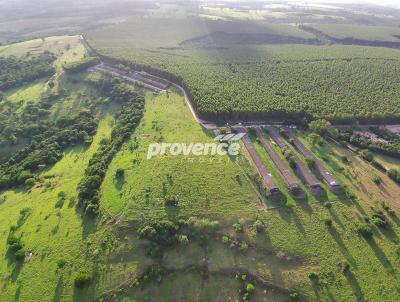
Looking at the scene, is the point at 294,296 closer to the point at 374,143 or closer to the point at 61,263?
the point at 61,263

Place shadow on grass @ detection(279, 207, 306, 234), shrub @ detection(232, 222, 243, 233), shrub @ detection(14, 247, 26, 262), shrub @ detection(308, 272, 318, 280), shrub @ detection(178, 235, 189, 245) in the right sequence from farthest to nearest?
shadow on grass @ detection(279, 207, 306, 234), shrub @ detection(232, 222, 243, 233), shrub @ detection(14, 247, 26, 262), shrub @ detection(178, 235, 189, 245), shrub @ detection(308, 272, 318, 280)

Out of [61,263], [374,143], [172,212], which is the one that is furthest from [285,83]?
[61,263]

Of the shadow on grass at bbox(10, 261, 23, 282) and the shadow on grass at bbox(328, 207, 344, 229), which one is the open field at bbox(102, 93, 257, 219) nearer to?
the shadow on grass at bbox(328, 207, 344, 229)

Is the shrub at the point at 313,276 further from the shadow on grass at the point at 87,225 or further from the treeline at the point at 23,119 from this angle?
the treeline at the point at 23,119

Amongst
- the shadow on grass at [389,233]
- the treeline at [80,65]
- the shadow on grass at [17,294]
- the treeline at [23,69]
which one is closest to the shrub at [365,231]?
the shadow on grass at [389,233]

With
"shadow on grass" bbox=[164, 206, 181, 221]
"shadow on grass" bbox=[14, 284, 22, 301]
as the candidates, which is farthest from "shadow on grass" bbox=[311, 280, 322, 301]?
"shadow on grass" bbox=[14, 284, 22, 301]

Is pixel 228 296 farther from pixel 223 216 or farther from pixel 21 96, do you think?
pixel 21 96
